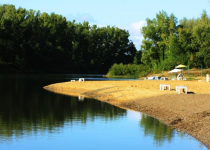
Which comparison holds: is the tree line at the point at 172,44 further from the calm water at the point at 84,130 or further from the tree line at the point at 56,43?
the calm water at the point at 84,130

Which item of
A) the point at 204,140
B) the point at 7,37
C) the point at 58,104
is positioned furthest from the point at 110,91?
the point at 7,37

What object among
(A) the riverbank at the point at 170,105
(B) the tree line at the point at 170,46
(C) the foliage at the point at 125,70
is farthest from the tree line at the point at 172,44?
(A) the riverbank at the point at 170,105

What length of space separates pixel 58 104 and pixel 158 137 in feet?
41.9

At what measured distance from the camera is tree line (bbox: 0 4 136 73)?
292 feet

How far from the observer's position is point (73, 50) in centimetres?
11531

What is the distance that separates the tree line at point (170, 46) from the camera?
6938cm

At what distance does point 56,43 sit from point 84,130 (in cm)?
9273

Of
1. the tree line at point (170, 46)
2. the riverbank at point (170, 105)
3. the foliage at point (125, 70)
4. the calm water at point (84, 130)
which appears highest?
the tree line at point (170, 46)

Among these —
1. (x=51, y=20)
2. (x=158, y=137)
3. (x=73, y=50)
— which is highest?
(x=51, y=20)

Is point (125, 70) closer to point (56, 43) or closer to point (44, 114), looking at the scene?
point (56, 43)

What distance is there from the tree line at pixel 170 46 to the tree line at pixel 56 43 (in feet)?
85.3

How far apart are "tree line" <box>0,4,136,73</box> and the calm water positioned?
65096mm

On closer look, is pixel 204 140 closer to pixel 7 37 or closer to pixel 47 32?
pixel 7 37

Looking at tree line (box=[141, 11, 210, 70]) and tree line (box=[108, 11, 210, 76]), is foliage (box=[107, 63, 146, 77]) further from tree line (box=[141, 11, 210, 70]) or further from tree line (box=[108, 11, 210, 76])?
tree line (box=[141, 11, 210, 70])
